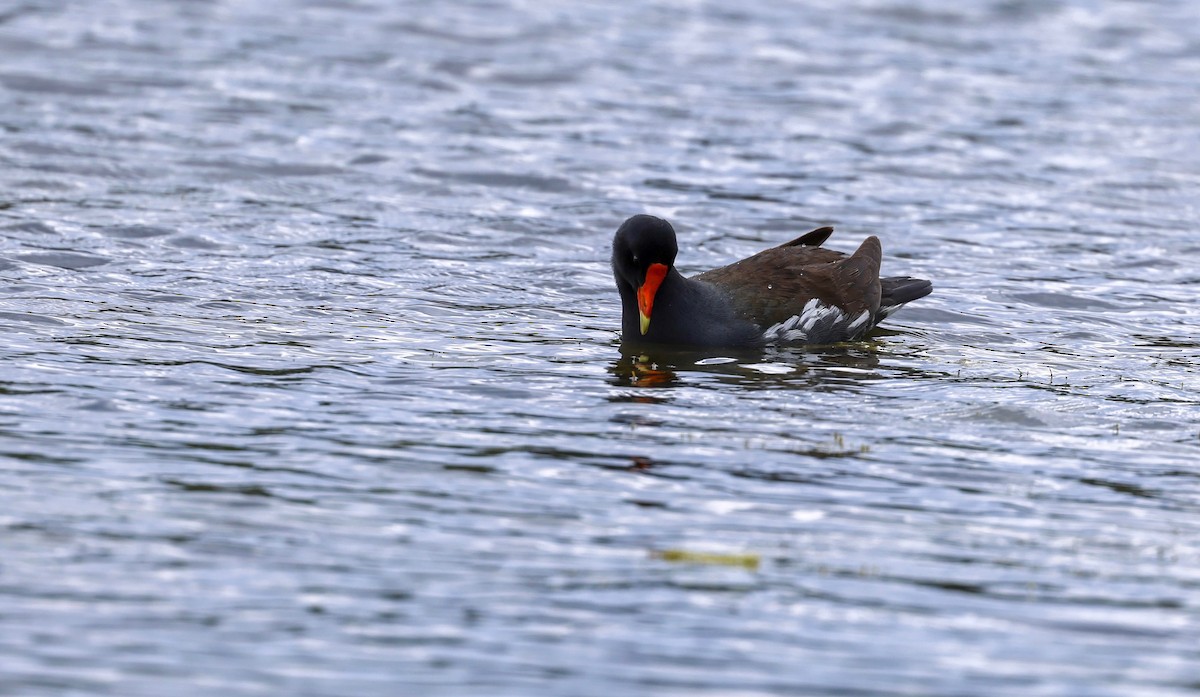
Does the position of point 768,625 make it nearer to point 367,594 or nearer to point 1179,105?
point 367,594

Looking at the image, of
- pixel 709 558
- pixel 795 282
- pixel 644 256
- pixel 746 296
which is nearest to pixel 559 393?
pixel 644 256

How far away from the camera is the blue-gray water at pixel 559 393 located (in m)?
6.19

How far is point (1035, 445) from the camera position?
8.91m

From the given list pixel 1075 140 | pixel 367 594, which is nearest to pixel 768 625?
pixel 367 594

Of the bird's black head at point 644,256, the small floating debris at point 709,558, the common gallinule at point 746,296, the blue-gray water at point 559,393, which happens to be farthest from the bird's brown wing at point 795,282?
the small floating debris at point 709,558

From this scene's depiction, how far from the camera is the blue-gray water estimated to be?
6191mm

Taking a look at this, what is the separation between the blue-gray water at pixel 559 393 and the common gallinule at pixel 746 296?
22 cm

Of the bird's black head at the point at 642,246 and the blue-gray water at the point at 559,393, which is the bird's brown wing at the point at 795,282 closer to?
the blue-gray water at the point at 559,393

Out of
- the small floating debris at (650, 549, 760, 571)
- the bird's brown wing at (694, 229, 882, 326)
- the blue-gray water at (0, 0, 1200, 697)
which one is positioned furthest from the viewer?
the bird's brown wing at (694, 229, 882, 326)

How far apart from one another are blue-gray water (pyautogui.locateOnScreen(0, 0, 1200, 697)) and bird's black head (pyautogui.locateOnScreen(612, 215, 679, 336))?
46 centimetres

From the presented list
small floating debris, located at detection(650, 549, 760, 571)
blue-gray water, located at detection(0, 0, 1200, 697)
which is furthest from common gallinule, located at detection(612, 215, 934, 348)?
small floating debris, located at detection(650, 549, 760, 571)

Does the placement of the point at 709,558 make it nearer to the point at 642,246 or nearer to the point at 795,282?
the point at 642,246

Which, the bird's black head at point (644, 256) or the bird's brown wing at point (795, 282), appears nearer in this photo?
the bird's black head at point (644, 256)

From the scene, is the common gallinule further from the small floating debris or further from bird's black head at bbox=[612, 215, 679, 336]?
the small floating debris
